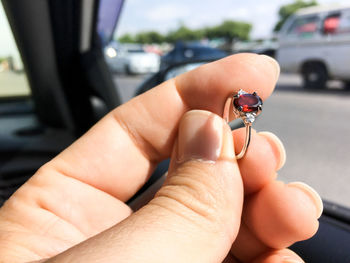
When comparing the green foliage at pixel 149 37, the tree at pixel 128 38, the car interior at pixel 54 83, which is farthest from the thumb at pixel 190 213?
the tree at pixel 128 38

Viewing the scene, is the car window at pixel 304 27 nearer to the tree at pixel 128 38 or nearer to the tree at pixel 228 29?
the tree at pixel 228 29

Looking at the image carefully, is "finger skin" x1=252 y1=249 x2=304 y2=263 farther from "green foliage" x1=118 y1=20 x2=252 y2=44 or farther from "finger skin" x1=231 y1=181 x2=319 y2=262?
"green foliage" x1=118 y1=20 x2=252 y2=44

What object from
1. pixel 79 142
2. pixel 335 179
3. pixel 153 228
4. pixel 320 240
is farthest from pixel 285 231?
pixel 335 179

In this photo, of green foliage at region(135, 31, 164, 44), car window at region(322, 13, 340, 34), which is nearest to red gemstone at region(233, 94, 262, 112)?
car window at region(322, 13, 340, 34)

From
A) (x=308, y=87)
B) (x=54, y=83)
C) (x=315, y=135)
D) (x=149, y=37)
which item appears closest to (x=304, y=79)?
(x=308, y=87)

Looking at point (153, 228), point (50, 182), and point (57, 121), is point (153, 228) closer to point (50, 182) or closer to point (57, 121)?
point (50, 182)

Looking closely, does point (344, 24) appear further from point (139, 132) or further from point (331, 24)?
point (139, 132)
